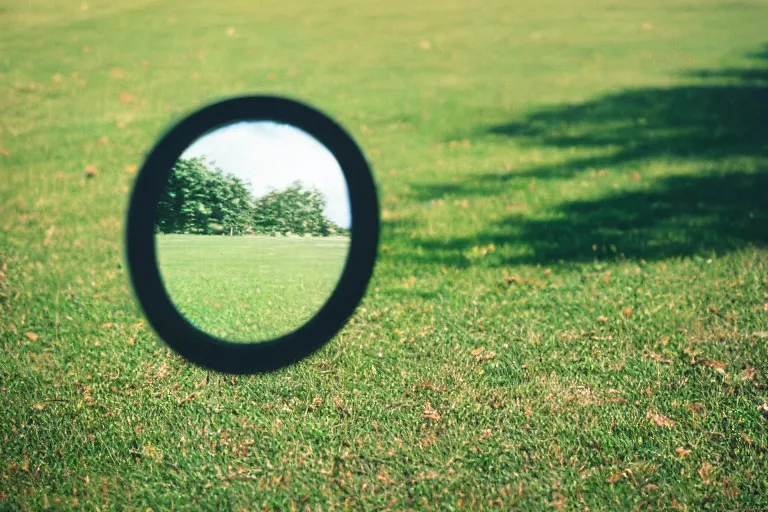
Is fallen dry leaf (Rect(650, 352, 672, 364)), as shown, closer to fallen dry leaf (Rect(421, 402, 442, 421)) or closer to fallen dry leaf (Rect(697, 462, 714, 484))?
fallen dry leaf (Rect(697, 462, 714, 484))

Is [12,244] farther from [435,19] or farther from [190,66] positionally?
[435,19]

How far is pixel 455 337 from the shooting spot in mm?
4352

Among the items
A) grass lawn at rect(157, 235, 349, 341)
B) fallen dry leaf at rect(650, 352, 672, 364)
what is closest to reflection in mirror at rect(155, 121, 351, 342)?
grass lawn at rect(157, 235, 349, 341)

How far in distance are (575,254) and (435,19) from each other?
1737 centimetres

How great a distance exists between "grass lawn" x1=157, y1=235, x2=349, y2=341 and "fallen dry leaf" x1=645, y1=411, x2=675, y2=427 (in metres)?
2.19

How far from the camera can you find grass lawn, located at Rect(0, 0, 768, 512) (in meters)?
3.13

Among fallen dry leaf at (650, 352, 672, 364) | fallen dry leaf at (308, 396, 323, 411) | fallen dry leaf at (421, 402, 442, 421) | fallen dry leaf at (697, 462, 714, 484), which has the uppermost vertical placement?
fallen dry leaf at (308, 396, 323, 411)

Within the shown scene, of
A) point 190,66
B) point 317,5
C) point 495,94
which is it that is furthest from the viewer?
point 317,5

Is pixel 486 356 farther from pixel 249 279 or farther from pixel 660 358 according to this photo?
pixel 249 279

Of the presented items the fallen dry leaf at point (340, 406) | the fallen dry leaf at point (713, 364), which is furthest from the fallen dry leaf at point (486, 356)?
the fallen dry leaf at point (713, 364)

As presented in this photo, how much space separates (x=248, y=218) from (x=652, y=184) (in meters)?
6.68

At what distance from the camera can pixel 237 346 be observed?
2125mm

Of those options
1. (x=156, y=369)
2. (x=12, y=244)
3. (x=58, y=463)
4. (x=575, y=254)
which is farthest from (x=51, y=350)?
(x=575, y=254)

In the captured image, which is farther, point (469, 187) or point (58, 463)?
point (469, 187)
